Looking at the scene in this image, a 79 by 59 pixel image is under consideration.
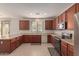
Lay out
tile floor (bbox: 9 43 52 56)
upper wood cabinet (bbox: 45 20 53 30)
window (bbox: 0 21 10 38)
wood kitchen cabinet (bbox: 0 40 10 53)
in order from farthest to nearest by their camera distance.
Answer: upper wood cabinet (bbox: 45 20 53 30)
window (bbox: 0 21 10 38)
tile floor (bbox: 9 43 52 56)
wood kitchen cabinet (bbox: 0 40 10 53)

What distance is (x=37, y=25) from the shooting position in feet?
35.9

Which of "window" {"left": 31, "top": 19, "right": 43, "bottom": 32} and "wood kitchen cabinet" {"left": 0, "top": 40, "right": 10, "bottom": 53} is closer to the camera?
"wood kitchen cabinet" {"left": 0, "top": 40, "right": 10, "bottom": 53}

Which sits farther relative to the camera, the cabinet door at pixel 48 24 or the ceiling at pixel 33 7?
the cabinet door at pixel 48 24

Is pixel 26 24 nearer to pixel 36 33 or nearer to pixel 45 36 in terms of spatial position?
pixel 36 33

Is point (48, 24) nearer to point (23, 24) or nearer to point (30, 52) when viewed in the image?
point (23, 24)

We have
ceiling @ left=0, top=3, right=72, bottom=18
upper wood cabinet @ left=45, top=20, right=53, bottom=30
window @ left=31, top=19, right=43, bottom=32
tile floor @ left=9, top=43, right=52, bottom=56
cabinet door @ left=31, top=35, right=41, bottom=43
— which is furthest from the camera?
window @ left=31, top=19, right=43, bottom=32

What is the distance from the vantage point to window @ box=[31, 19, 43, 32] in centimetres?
1084

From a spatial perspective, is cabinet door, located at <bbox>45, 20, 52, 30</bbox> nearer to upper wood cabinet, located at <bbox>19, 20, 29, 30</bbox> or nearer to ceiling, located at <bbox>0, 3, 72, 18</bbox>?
upper wood cabinet, located at <bbox>19, 20, 29, 30</bbox>

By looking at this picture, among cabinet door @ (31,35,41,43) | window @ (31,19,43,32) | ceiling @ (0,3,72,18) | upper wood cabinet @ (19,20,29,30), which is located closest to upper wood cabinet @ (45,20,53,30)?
window @ (31,19,43,32)

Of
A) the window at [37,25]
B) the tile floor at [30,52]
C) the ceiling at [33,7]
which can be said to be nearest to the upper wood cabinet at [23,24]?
the window at [37,25]

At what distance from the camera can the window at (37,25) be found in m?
10.8

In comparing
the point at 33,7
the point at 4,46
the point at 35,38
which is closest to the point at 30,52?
the point at 4,46

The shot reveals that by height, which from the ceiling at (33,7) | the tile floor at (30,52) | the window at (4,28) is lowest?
the tile floor at (30,52)

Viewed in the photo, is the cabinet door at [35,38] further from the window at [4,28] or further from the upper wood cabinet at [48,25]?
the window at [4,28]
